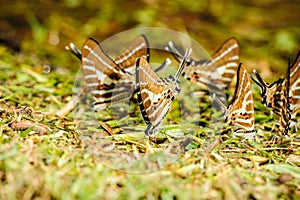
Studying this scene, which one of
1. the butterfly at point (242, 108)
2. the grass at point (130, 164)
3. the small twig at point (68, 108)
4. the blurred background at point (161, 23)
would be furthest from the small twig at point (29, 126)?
the blurred background at point (161, 23)

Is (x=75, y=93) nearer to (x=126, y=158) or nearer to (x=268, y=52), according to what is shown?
(x=126, y=158)

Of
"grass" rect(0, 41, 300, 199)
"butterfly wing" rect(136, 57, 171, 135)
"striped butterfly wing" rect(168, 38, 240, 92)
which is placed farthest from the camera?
"striped butterfly wing" rect(168, 38, 240, 92)

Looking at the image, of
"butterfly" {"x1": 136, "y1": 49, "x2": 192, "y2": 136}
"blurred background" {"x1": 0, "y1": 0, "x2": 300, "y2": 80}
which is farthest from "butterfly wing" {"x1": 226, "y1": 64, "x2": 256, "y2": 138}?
"blurred background" {"x1": 0, "y1": 0, "x2": 300, "y2": 80}

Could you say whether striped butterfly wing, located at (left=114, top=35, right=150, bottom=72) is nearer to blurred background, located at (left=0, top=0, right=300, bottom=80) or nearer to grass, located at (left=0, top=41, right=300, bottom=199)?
grass, located at (left=0, top=41, right=300, bottom=199)

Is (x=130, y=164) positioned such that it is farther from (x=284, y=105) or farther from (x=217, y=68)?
(x=217, y=68)

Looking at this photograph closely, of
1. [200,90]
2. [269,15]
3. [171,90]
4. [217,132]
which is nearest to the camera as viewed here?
[171,90]

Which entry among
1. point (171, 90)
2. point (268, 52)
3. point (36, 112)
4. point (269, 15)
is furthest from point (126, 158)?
point (269, 15)

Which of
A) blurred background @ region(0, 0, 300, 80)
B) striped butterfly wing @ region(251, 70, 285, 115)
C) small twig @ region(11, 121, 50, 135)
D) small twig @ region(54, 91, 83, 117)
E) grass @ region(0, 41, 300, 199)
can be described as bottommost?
grass @ region(0, 41, 300, 199)
